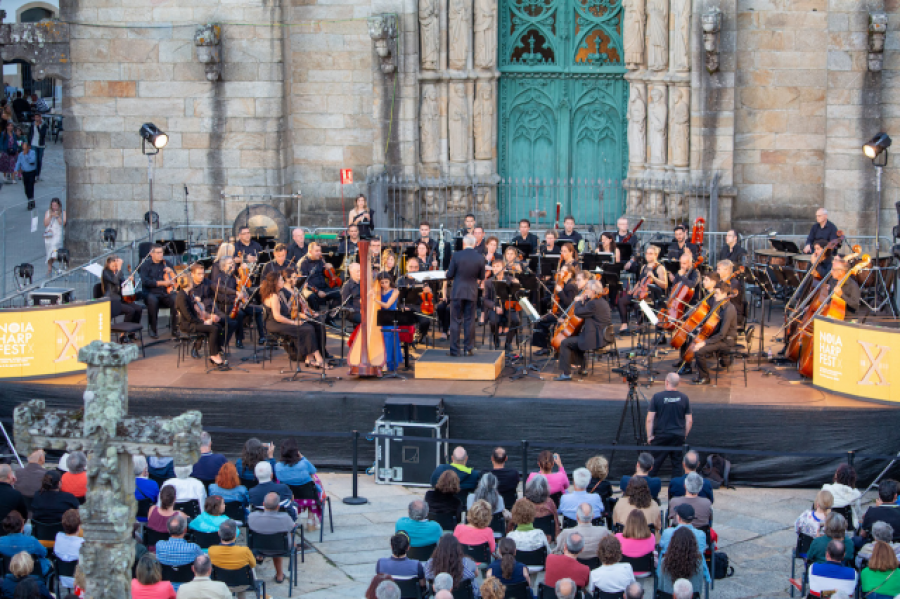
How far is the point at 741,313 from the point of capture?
703 inches

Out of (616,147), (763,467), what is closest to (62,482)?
(763,467)

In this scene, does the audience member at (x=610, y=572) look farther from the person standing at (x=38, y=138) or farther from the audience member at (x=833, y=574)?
the person standing at (x=38, y=138)

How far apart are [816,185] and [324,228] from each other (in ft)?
28.1

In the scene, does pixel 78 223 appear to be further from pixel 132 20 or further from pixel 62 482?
pixel 62 482

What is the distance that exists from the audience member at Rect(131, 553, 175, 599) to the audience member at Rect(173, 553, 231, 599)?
0.41 feet

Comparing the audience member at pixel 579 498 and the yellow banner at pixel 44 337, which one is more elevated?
the yellow banner at pixel 44 337

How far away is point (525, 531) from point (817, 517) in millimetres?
2637

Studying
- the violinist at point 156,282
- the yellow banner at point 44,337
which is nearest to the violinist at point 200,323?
the yellow banner at point 44,337

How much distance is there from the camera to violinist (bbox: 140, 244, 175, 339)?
18812 mm

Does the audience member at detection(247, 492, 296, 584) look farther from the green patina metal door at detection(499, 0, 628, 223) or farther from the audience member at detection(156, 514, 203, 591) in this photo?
the green patina metal door at detection(499, 0, 628, 223)

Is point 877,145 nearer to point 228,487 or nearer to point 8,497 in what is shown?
point 228,487

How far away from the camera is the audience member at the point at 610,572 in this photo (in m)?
10.0

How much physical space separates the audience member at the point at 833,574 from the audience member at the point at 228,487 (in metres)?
5.11

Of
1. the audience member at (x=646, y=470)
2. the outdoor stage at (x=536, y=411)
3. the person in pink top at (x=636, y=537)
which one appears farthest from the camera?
the outdoor stage at (x=536, y=411)
